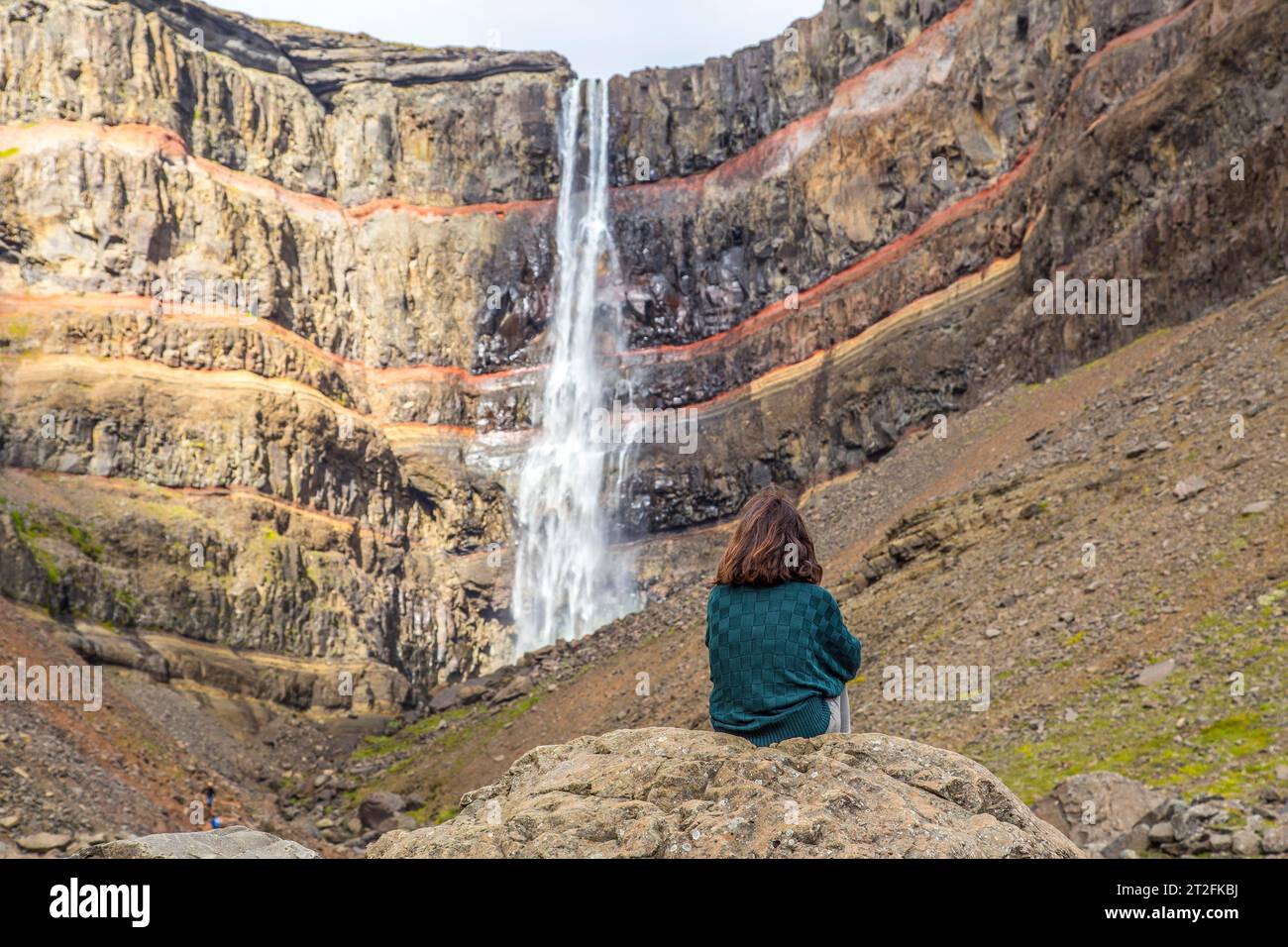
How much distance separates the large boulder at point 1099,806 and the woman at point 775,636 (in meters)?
9.15

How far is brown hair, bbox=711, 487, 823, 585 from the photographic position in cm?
598

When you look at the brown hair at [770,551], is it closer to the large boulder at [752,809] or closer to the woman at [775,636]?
the woman at [775,636]

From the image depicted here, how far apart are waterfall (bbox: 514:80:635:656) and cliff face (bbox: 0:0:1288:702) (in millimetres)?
1109

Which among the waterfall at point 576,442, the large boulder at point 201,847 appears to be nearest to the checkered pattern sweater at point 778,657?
the large boulder at point 201,847

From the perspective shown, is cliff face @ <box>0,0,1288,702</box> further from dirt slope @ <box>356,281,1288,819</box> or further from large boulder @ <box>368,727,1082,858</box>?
large boulder @ <box>368,727,1082,858</box>

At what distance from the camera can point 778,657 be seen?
591 centimetres

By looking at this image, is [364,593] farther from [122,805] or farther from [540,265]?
[122,805]

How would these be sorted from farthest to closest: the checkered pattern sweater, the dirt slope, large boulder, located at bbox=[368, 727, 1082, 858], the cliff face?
the cliff face < the dirt slope < the checkered pattern sweater < large boulder, located at bbox=[368, 727, 1082, 858]

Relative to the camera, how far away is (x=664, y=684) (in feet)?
104

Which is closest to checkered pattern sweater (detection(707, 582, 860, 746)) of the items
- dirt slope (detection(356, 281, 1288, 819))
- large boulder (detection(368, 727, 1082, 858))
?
large boulder (detection(368, 727, 1082, 858))

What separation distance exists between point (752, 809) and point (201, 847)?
3.14 meters

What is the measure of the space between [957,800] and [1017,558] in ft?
68.8

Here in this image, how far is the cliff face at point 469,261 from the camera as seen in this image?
39.9 metres

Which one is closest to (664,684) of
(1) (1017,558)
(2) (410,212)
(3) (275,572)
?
(1) (1017,558)
